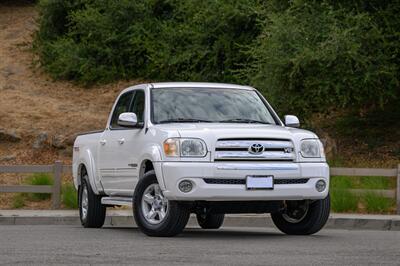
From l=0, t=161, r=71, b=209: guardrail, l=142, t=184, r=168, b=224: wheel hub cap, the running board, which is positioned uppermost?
l=142, t=184, r=168, b=224: wheel hub cap

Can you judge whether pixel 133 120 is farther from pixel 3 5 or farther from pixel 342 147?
pixel 3 5

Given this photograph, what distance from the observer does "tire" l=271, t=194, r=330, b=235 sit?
13.6 meters

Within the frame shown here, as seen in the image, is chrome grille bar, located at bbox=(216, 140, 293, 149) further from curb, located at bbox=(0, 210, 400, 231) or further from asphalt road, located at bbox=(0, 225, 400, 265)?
curb, located at bbox=(0, 210, 400, 231)

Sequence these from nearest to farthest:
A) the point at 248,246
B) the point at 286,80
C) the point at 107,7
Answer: the point at 248,246 → the point at 286,80 → the point at 107,7

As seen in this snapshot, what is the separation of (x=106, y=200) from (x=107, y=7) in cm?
1975

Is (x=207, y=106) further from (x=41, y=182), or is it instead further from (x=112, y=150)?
(x=41, y=182)

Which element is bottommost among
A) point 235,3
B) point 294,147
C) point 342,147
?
point 342,147

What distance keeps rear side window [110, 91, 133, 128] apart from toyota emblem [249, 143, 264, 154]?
2.73m

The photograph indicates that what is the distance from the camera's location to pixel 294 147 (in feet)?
43.3

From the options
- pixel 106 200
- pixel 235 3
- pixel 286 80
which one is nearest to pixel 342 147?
pixel 286 80

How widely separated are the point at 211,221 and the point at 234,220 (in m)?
2.30

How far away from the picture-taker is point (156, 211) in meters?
13.1

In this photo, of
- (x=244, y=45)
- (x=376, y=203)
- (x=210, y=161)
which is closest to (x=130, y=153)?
(x=210, y=161)

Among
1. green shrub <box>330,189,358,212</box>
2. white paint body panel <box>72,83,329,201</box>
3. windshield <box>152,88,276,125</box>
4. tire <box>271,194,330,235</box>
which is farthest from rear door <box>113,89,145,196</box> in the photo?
green shrub <box>330,189,358,212</box>
